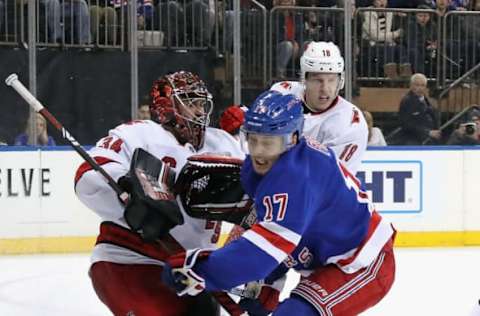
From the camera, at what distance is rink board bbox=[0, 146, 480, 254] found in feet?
23.7

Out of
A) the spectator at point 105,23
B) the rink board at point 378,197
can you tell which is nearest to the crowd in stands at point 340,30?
the spectator at point 105,23

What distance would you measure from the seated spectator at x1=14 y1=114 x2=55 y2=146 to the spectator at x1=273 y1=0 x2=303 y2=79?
1758mm

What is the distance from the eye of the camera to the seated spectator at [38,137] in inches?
290

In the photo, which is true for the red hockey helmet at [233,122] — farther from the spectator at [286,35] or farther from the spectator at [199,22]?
the spectator at [286,35]

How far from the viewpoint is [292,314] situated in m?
3.00

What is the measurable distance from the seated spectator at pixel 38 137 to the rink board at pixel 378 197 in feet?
0.27

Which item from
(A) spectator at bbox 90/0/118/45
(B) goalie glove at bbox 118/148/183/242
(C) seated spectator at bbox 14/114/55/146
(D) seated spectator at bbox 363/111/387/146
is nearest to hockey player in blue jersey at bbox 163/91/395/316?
(B) goalie glove at bbox 118/148/183/242

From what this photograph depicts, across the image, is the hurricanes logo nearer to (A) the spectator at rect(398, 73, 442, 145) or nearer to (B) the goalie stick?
(B) the goalie stick

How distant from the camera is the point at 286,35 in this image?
8250 millimetres

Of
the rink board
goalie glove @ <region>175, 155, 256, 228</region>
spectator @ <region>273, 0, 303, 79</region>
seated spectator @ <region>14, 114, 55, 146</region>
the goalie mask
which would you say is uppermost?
spectator @ <region>273, 0, 303, 79</region>

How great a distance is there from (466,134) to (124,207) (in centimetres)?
530

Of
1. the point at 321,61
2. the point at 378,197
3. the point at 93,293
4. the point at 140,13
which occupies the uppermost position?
the point at 140,13

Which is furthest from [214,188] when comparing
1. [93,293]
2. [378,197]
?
[378,197]

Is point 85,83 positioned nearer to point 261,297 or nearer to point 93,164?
point 261,297
